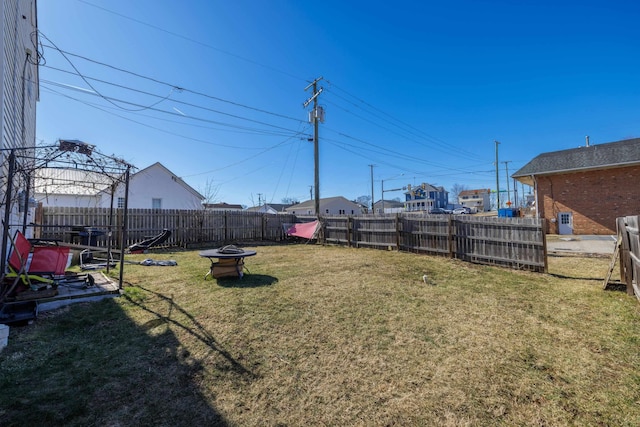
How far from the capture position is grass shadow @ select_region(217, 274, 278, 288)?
528 centimetres

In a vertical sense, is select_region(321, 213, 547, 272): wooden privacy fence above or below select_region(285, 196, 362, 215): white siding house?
below

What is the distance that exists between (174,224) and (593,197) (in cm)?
2184

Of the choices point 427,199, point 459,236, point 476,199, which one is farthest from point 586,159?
point 476,199

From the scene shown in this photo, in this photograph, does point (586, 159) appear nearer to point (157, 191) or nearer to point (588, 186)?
point (588, 186)

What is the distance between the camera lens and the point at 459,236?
8.11m

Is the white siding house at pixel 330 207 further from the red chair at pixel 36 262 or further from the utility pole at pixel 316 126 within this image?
the red chair at pixel 36 262

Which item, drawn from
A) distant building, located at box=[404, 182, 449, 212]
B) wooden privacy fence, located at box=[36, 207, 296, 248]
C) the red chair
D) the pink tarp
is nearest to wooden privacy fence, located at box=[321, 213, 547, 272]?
the pink tarp

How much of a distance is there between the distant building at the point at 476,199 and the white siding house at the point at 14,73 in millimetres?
70377

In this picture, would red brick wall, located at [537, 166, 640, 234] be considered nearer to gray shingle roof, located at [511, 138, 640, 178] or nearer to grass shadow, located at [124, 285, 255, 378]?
gray shingle roof, located at [511, 138, 640, 178]

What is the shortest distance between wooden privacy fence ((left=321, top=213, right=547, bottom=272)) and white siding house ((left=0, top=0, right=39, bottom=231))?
9.19 metres

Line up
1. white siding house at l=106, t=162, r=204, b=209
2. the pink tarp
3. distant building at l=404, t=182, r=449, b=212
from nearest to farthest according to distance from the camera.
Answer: the pink tarp < white siding house at l=106, t=162, r=204, b=209 < distant building at l=404, t=182, r=449, b=212

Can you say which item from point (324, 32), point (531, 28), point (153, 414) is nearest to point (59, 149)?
point (153, 414)

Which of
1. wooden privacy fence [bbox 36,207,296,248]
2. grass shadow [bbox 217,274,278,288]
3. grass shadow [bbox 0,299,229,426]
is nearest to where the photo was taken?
grass shadow [bbox 0,299,229,426]

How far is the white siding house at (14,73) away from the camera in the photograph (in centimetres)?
402
